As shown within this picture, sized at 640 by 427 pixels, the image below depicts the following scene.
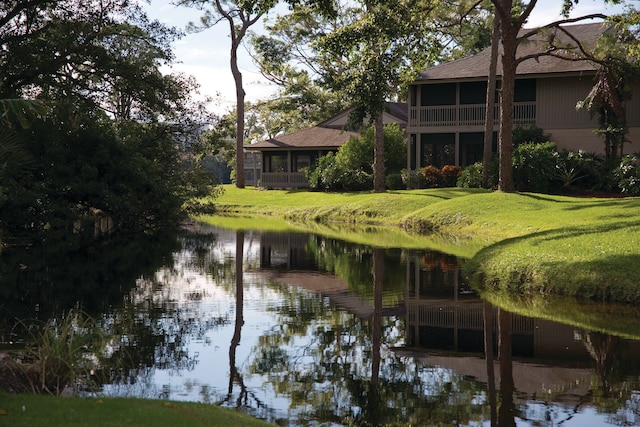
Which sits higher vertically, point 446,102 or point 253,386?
point 446,102

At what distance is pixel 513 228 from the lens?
87.6 feet

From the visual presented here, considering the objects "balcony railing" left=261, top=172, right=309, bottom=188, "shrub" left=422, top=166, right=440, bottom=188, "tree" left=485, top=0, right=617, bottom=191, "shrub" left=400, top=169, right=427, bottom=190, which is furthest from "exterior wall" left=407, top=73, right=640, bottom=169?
"balcony railing" left=261, top=172, right=309, bottom=188

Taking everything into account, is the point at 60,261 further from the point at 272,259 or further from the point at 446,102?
the point at 446,102

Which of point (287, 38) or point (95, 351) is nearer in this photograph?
point (95, 351)

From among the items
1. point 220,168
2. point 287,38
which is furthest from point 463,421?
point 220,168

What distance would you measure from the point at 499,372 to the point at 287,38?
57251 millimetres

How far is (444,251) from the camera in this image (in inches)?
970

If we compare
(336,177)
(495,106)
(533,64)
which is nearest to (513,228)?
(495,106)

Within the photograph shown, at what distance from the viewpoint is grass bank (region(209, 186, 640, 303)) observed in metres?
15.9

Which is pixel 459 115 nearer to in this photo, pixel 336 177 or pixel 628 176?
pixel 336 177

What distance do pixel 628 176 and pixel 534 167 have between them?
4.00 metres

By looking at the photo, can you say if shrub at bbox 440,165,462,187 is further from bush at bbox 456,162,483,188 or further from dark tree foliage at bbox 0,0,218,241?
dark tree foliage at bbox 0,0,218,241

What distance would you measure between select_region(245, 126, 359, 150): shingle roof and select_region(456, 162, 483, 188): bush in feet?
60.6

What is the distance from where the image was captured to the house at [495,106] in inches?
1628
